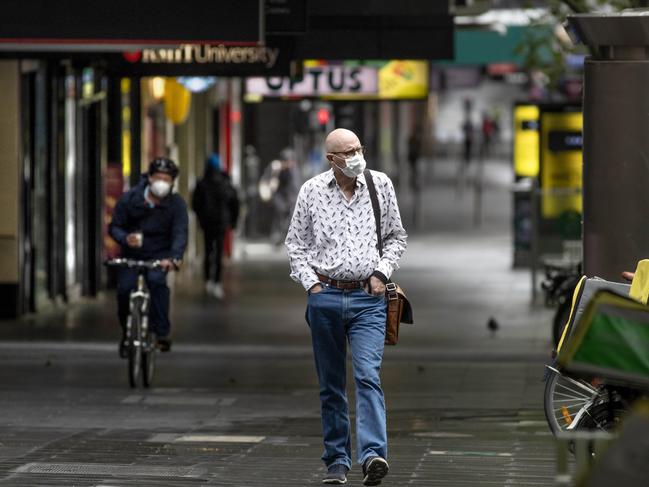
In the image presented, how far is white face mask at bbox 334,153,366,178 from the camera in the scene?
8805 mm

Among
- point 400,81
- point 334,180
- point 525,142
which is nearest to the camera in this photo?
point 334,180

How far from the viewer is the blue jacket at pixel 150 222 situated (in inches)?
538

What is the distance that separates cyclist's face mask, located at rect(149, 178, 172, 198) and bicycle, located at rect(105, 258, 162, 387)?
52 centimetres

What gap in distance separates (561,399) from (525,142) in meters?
18.0

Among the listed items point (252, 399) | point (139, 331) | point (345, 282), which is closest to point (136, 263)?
point (139, 331)

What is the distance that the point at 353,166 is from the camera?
8.80 meters

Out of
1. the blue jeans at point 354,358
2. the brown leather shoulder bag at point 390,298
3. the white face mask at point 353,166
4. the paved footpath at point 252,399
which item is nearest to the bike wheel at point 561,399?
the paved footpath at point 252,399

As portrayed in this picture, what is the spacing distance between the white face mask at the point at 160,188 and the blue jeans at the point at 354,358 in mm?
4811

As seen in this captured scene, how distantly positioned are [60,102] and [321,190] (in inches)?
457

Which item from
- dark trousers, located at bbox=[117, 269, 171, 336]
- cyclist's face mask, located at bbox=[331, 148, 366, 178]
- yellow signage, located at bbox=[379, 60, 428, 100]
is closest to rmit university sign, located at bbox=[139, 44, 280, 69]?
dark trousers, located at bbox=[117, 269, 171, 336]

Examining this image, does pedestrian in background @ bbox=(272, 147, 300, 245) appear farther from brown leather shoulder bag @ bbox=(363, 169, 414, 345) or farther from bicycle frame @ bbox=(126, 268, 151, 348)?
brown leather shoulder bag @ bbox=(363, 169, 414, 345)

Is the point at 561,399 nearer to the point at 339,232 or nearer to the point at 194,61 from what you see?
the point at 339,232

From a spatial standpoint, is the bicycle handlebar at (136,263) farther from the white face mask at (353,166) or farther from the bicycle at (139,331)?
the white face mask at (353,166)

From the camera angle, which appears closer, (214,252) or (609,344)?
(609,344)
